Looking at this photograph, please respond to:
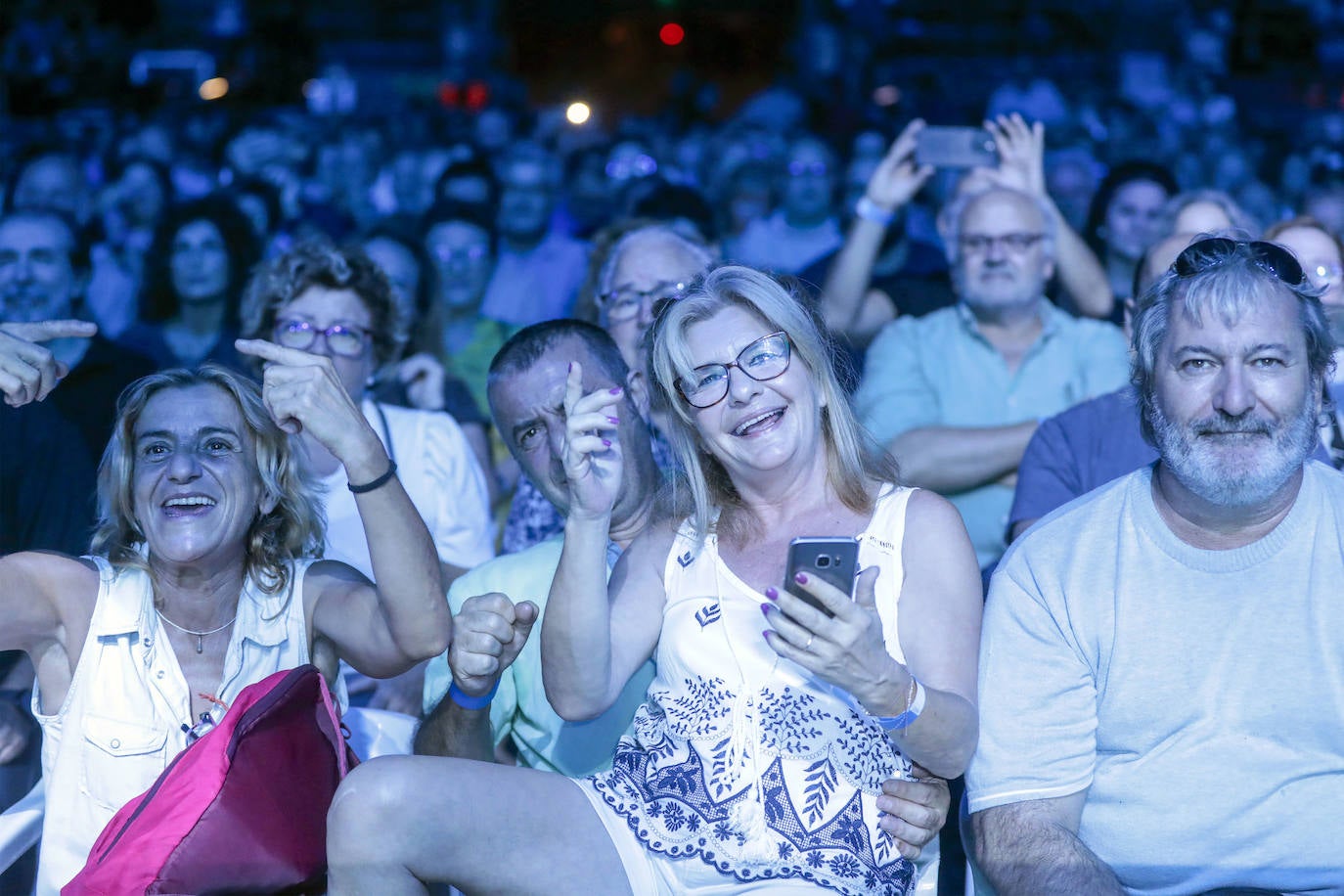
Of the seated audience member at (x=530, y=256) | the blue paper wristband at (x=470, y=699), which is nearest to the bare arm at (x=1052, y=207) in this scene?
the seated audience member at (x=530, y=256)

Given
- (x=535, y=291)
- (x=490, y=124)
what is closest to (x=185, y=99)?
(x=490, y=124)

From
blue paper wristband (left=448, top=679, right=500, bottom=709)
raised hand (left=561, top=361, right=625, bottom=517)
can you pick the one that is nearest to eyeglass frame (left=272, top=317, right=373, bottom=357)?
blue paper wristband (left=448, top=679, right=500, bottom=709)

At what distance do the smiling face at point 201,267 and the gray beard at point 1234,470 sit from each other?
352 cm

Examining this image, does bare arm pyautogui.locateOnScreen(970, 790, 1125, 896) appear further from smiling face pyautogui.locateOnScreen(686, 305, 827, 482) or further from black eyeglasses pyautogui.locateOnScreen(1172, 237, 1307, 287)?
black eyeglasses pyautogui.locateOnScreen(1172, 237, 1307, 287)

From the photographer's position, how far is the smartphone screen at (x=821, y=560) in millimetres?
2080

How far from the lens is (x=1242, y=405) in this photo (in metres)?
2.36

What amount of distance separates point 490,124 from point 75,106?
12.9ft

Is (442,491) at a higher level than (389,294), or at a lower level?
lower

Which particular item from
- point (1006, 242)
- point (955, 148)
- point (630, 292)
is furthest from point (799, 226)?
point (630, 292)

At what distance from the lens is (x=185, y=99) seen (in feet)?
38.3

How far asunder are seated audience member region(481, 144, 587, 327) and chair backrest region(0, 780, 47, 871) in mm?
3249

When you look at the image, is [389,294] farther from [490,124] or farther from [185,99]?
[185,99]

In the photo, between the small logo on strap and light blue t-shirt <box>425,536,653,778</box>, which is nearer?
the small logo on strap

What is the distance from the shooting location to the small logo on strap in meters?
2.44
